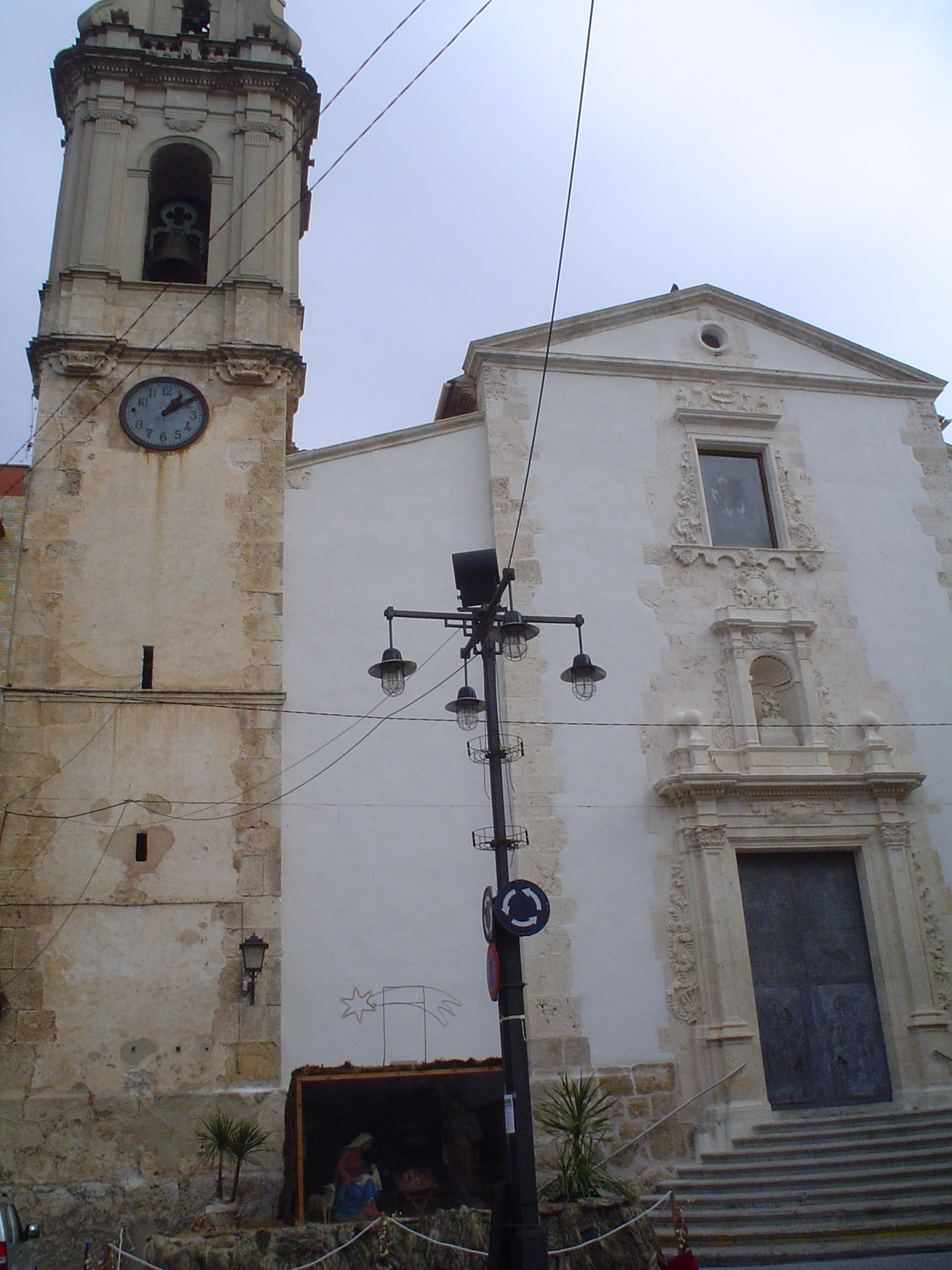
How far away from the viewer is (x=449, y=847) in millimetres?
12398

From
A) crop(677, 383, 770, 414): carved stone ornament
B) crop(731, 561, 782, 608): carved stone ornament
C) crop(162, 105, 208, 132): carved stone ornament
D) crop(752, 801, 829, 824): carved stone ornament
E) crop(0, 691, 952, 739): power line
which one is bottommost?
crop(752, 801, 829, 824): carved stone ornament

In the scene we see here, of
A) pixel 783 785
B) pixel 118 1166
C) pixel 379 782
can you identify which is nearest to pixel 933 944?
pixel 783 785

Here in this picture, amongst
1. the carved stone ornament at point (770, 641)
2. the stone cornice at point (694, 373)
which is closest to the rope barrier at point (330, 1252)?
the carved stone ornament at point (770, 641)

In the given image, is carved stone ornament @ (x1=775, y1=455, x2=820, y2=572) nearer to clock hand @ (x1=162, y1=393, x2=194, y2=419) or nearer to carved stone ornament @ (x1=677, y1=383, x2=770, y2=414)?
carved stone ornament @ (x1=677, y1=383, x2=770, y2=414)

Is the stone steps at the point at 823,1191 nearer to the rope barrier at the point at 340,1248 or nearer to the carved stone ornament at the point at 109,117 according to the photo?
the rope barrier at the point at 340,1248

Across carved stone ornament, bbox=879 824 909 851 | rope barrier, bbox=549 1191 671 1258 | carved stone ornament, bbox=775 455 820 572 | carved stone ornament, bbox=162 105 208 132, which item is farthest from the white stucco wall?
carved stone ornament, bbox=162 105 208 132

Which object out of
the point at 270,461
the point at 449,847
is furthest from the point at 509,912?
the point at 270,461

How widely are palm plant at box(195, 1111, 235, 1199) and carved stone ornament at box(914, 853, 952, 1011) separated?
25.7 feet

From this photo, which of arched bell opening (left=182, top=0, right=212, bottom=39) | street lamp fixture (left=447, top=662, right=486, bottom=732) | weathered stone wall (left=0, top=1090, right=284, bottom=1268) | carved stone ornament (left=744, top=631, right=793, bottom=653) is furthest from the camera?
arched bell opening (left=182, top=0, right=212, bottom=39)

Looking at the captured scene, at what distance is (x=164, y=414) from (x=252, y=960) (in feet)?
22.0

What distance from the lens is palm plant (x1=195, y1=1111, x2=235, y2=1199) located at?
33.7 ft

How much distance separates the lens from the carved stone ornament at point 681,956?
12.2 meters

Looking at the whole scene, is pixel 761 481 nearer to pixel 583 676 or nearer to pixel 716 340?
pixel 716 340

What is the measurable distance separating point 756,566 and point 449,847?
18.4 ft
